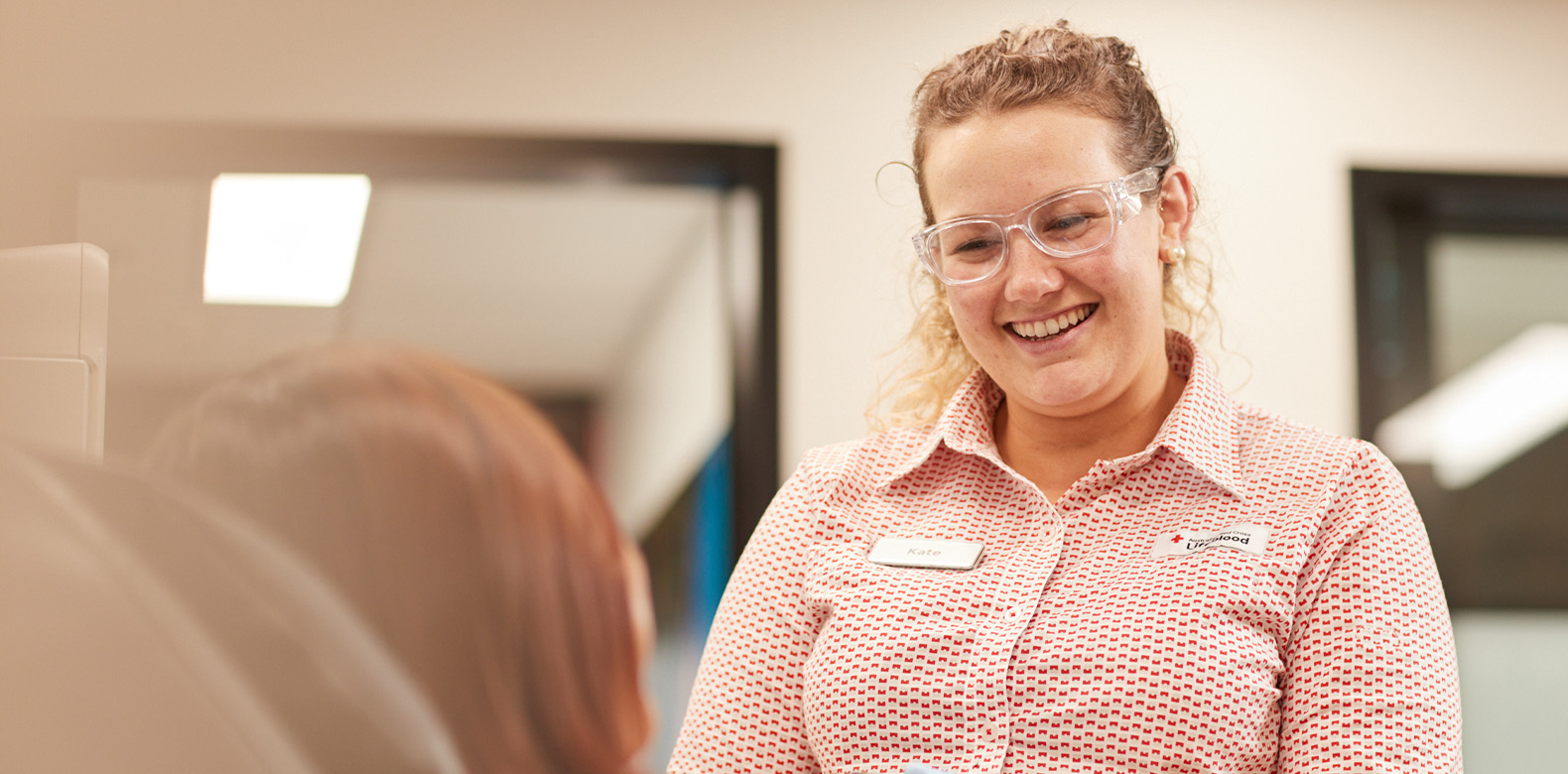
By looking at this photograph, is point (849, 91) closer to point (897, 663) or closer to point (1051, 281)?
point (1051, 281)

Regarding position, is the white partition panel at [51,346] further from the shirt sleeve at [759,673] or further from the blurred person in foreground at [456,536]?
the blurred person in foreground at [456,536]

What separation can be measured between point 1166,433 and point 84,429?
0.99 meters

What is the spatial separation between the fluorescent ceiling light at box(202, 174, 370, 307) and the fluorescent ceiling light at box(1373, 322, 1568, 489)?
2216 mm

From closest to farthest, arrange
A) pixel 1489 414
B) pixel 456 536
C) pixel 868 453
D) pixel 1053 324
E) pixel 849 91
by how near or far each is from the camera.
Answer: pixel 1053 324 < pixel 868 453 < pixel 456 536 < pixel 849 91 < pixel 1489 414

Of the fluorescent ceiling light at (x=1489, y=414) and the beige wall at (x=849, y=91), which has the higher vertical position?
the beige wall at (x=849, y=91)

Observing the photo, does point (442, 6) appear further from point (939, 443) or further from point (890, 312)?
point (939, 443)

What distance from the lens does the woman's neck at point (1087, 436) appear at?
1365mm

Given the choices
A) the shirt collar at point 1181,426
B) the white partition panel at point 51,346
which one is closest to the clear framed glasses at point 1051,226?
the shirt collar at point 1181,426

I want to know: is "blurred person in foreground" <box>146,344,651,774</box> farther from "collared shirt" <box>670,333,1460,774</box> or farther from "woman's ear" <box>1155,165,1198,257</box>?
"woman's ear" <box>1155,165,1198,257</box>

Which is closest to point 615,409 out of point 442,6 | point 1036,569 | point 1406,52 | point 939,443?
point 442,6

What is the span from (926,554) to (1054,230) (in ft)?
1.13

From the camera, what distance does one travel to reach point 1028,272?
128cm

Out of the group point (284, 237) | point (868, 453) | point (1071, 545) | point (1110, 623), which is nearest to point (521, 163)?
point (284, 237)

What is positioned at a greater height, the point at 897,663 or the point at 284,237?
the point at 284,237
